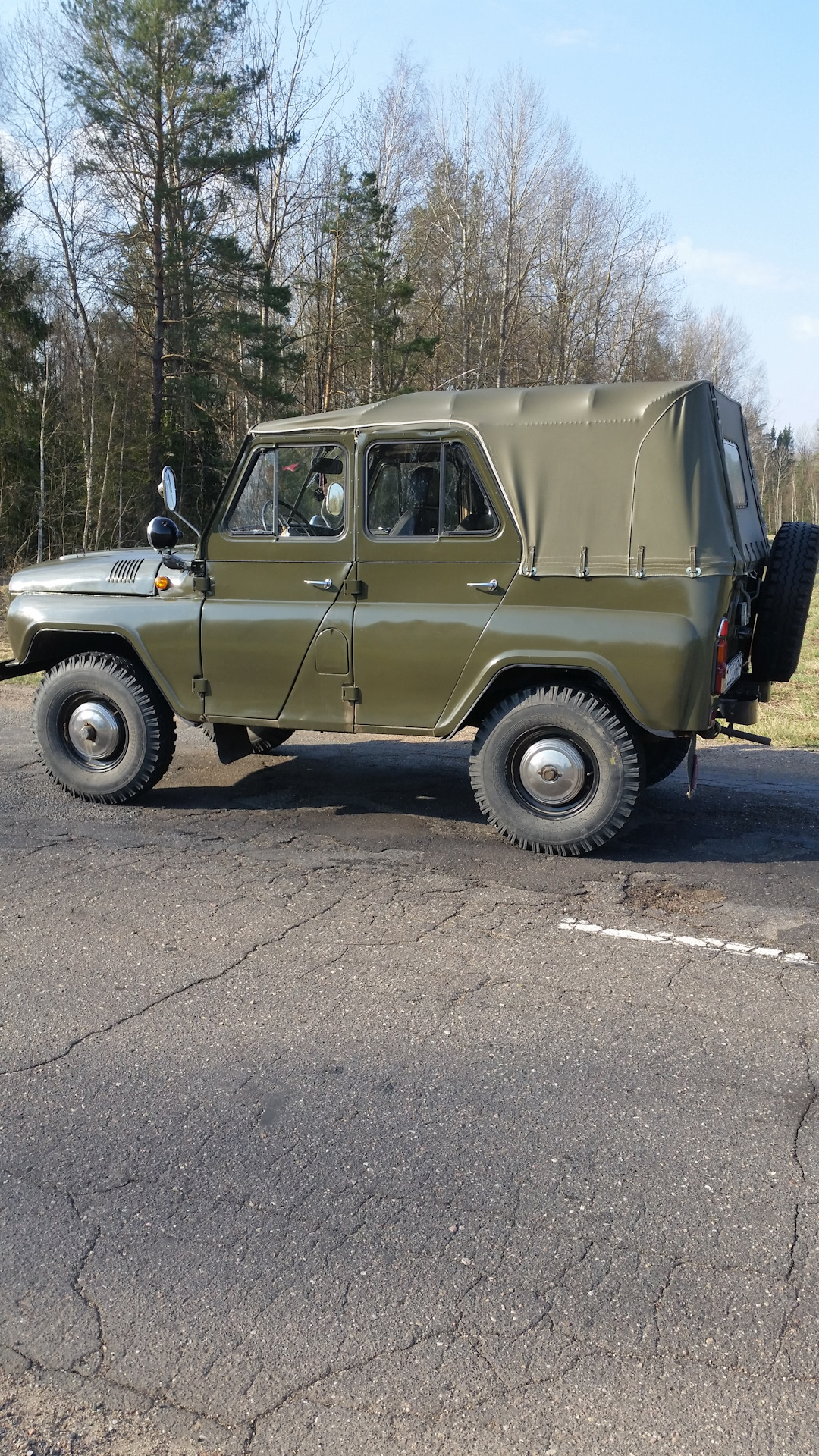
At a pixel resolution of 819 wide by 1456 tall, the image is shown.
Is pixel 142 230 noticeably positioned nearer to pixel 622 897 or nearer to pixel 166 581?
pixel 166 581

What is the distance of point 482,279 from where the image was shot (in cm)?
4491

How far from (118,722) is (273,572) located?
139cm

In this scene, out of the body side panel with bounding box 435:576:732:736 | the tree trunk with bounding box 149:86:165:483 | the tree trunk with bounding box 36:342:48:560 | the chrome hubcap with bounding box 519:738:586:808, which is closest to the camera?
the body side panel with bounding box 435:576:732:736

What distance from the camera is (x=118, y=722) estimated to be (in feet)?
21.3

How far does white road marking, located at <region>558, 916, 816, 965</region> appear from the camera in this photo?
4.42 metres

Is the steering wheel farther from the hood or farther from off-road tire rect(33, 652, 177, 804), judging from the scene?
off-road tire rect(33, 652, 177, 804)

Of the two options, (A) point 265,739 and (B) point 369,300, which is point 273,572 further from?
(B) point 369,300

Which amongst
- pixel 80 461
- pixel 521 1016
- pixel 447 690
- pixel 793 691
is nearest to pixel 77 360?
pixel 80 461

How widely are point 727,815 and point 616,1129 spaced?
352 centimetres

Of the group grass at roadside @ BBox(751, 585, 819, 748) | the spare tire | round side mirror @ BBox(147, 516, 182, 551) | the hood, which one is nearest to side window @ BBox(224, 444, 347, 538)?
round side mirror @ BBox(147, 516, 182, 551)

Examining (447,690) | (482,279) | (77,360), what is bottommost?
(447,690)

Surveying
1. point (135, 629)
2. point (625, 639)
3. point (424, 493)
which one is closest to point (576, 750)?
point (625, 639)

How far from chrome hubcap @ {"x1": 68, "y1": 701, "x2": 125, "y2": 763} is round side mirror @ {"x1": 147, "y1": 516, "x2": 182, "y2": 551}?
1109mm

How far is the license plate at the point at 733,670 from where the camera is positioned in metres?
5.56
